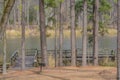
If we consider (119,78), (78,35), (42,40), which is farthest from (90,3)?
(78,35)

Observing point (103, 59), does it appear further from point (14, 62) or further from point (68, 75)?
point (68, 75)

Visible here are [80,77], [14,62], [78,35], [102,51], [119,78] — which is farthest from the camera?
[78,35]

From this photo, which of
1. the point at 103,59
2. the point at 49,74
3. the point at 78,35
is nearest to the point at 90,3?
the point at 103,59

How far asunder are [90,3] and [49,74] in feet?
39.2

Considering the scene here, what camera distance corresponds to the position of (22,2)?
25.3 meters

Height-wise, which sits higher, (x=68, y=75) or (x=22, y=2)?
(x=22, y=2)

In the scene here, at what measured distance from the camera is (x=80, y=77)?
1880 cm

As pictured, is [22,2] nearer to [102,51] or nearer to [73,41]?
[73,41]

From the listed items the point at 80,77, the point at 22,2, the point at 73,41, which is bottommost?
the point at 80,77

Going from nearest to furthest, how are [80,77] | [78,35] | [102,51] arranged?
[80,77] → [102,51] → [78,35]

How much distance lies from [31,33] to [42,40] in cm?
5295

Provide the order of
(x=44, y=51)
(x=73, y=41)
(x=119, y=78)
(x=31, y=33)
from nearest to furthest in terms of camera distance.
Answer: (x=119, y=78) → (x=44, y=51) → (x=73, y=41) → (x=31, y=33)

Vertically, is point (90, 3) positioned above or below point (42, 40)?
above

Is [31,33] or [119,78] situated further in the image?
[31,33]
